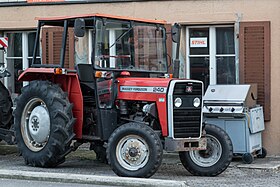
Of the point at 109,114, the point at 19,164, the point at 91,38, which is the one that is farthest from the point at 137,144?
the point at 19,164

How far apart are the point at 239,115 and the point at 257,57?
1552 mm

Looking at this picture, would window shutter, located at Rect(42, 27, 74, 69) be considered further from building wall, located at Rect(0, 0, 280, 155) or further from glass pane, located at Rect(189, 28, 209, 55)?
glass pane, located at Rect(189, 28, 209, 55)

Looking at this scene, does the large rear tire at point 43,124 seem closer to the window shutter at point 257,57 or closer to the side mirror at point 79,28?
the side mirror at point 79,28

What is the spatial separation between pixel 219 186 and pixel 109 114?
2.33 meters

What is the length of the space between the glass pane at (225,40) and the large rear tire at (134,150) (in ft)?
14.9

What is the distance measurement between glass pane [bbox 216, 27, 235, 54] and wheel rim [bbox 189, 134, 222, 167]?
3.56m

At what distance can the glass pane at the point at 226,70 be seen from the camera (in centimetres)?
1403

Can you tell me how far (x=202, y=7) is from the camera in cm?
1391

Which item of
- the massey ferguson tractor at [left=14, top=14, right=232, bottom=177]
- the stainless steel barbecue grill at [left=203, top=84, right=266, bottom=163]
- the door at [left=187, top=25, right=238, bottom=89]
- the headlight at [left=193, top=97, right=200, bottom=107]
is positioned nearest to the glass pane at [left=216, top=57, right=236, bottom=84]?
the door at [left=187, top=25, right=238, bottom=89]

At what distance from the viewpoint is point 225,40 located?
46.3 feet

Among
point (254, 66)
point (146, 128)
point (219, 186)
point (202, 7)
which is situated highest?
point (202, 7)

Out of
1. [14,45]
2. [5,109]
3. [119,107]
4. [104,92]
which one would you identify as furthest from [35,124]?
[14,45]

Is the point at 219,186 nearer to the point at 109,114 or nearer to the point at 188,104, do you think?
the point at 188,104

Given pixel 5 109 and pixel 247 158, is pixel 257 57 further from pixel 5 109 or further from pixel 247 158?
pixel 5 109
